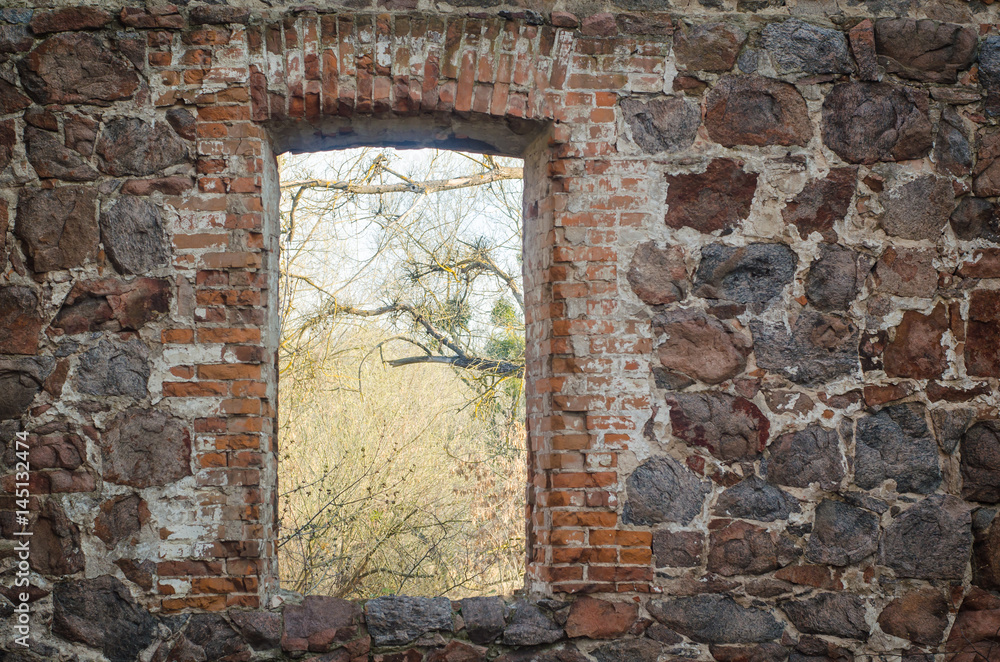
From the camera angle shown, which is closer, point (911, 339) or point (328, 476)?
point (911, 339)

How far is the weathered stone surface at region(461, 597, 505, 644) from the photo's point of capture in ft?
9.14

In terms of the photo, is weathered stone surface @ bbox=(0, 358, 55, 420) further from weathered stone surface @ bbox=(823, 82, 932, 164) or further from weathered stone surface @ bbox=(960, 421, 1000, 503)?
weathered stone surface @ bbox=(960, 421, 1000, 503)

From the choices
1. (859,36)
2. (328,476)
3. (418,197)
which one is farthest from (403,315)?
(859,36)

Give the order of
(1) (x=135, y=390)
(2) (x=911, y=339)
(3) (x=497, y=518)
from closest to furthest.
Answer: (1) (x=135, y=390) < (2) (x=911, y=339) < (3) (x=497, y=518)

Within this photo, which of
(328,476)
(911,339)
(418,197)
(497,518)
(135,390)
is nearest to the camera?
(135,390)

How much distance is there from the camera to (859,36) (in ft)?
9.87

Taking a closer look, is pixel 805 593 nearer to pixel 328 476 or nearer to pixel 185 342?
pixel 185 342

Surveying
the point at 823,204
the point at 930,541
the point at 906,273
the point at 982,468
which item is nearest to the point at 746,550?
the point at 930,541

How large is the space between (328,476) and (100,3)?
3853 mm

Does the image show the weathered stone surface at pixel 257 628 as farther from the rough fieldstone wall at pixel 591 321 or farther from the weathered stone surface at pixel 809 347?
the weathered stone surface at pixel 809 347

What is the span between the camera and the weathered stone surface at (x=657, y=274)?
2.89 meters

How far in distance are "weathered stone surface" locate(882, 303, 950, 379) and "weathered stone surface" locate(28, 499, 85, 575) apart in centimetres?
315

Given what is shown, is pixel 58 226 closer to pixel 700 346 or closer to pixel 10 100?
pixel 10 100

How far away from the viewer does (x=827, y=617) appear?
2.86 m
